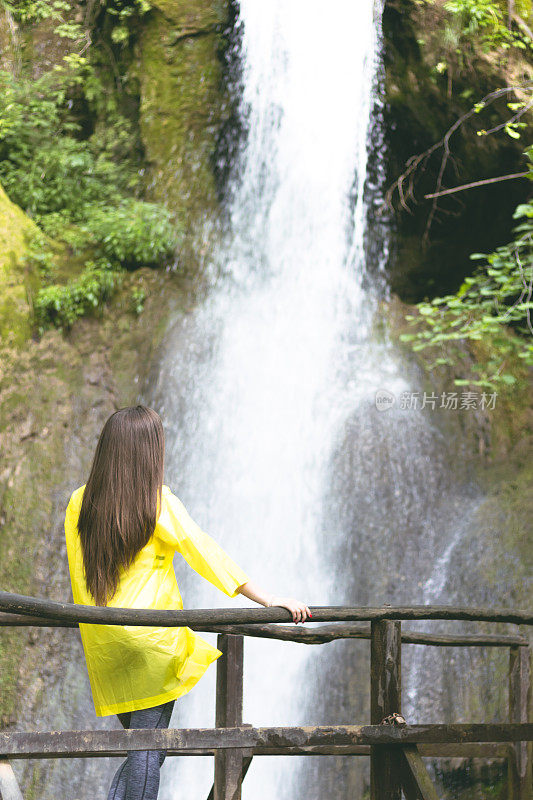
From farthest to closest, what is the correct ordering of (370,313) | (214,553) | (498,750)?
(370,313)
(498,750)
(214,553)

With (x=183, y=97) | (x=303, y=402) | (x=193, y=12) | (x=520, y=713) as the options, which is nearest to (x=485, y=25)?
(x=183, y=97)

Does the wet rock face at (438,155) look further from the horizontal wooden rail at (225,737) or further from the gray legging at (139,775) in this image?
the gray legging at (139,775)

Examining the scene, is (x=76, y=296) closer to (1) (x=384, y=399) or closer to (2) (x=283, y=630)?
(1) (x=384, y=399)

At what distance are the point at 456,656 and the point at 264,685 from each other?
61.7 inches

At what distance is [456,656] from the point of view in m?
6.05

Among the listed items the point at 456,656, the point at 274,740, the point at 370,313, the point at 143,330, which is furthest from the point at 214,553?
the point at 370,313

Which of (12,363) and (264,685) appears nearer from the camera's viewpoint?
(264,685)

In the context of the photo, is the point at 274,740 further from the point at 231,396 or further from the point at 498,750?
the point at 231,396

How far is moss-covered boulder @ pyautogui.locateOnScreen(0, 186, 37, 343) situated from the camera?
27.2ft

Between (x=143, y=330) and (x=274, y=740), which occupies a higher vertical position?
(x=143, y=330)

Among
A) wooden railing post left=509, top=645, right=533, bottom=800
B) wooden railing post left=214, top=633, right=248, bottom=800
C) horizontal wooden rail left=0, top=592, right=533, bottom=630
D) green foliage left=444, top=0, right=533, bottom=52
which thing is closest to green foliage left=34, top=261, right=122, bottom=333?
green foliage left=444, top=0, right=533, bottom=52

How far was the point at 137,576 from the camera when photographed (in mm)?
2746

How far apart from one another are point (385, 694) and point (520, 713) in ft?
6.78

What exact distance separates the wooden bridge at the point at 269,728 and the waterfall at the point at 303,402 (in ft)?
9.36
